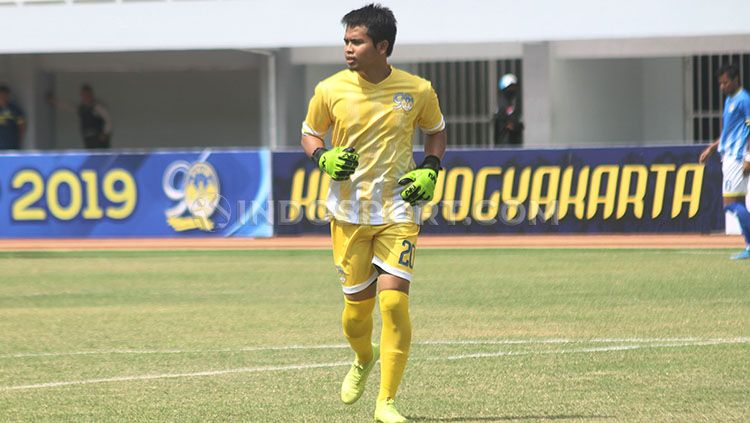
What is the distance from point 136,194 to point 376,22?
15.6 meters

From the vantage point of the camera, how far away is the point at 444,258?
18391mm

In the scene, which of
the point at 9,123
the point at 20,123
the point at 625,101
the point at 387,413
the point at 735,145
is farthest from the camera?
the point at 625,101

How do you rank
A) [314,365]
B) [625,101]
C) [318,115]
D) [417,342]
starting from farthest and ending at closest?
1. [625,101]
2. [417,342]
3. [314,365]
4. [318,115]

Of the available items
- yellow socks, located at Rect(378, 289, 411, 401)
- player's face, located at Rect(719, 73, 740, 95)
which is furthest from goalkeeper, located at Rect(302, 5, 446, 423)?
player's face, located at Rect(719, 73, 740, 95)

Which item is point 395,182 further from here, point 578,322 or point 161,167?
point 161,167

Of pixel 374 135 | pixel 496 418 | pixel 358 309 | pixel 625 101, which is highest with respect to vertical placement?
pixel 625 101

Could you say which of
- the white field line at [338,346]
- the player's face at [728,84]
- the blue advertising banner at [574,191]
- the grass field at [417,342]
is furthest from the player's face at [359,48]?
the blue advertising banner at [574,191]

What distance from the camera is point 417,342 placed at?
10.6 meters

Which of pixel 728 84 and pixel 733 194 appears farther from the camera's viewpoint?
pixel 733 194

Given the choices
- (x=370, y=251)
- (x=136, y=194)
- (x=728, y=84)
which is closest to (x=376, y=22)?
(x=370, y=251)

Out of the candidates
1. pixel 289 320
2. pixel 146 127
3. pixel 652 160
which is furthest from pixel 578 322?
pixel 146 127

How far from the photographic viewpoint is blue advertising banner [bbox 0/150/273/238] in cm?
2238

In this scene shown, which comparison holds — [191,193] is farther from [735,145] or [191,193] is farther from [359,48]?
[359,48]

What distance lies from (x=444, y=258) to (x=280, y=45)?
10660 millimetres
